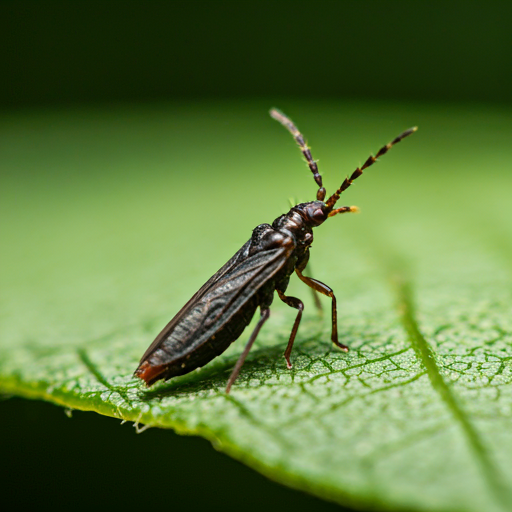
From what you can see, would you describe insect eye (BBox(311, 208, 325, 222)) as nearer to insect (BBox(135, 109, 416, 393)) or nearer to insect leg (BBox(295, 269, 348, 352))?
insect (BBox(135, 109, 416, 393))

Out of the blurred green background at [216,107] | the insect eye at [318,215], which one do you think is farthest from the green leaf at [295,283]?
the insect eye at [318,215]

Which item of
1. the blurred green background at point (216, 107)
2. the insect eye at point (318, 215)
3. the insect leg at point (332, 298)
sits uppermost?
the blurred green background at point (216, 107)

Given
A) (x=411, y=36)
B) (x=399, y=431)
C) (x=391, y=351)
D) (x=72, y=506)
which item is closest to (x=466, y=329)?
(x=391, y=351)

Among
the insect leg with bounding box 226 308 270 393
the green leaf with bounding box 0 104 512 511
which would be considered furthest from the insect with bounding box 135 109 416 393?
the green leaf with bounding box 0 104 512 511

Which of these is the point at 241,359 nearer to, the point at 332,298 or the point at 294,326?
the point at 294,326

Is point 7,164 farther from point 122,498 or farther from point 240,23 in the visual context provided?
A: point 122,498

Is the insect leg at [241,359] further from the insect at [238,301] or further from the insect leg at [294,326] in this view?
the insect leg at [294,326]
